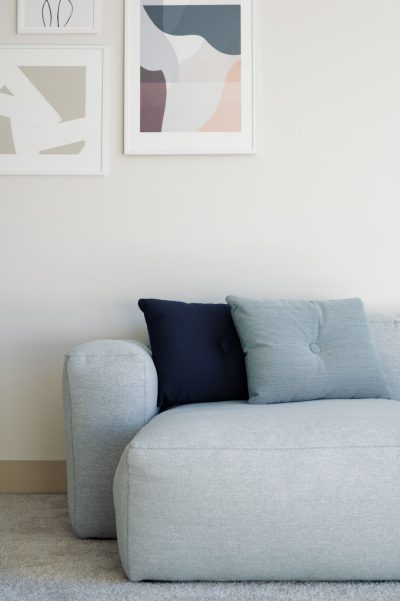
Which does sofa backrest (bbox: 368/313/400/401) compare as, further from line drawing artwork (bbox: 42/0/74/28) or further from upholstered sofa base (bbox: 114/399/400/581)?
line drawing artwork (bbox: 42/0/74/28)

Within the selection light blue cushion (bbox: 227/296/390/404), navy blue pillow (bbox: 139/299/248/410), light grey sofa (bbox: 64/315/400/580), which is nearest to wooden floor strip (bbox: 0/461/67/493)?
navy blue pillow (bbox: 139/299/248/410)

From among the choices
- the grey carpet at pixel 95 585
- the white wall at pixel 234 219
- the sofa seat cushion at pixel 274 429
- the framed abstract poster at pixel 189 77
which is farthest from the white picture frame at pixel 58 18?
the grey carpet at pixel 95 585

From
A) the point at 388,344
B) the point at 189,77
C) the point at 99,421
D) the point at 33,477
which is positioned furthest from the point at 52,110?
the point at 388,344

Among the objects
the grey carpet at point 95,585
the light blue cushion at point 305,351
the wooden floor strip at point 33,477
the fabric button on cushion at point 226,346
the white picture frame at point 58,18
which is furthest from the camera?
the white picture frame at point 58,18

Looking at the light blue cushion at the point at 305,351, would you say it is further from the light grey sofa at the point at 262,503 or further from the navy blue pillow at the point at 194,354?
the light grey sofa at the point at 262,503

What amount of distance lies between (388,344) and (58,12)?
2.03m

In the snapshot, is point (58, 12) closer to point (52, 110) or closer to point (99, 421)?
point (52, 110)

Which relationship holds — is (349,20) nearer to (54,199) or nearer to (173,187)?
(173,187)

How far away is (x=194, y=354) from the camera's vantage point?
2.44 metres

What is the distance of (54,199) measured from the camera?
117 inches

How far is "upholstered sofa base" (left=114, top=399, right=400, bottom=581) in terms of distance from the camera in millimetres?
1749

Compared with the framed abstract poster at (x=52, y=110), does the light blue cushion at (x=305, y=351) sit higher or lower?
lower

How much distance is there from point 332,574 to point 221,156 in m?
1.82

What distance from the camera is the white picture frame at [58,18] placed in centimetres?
300
